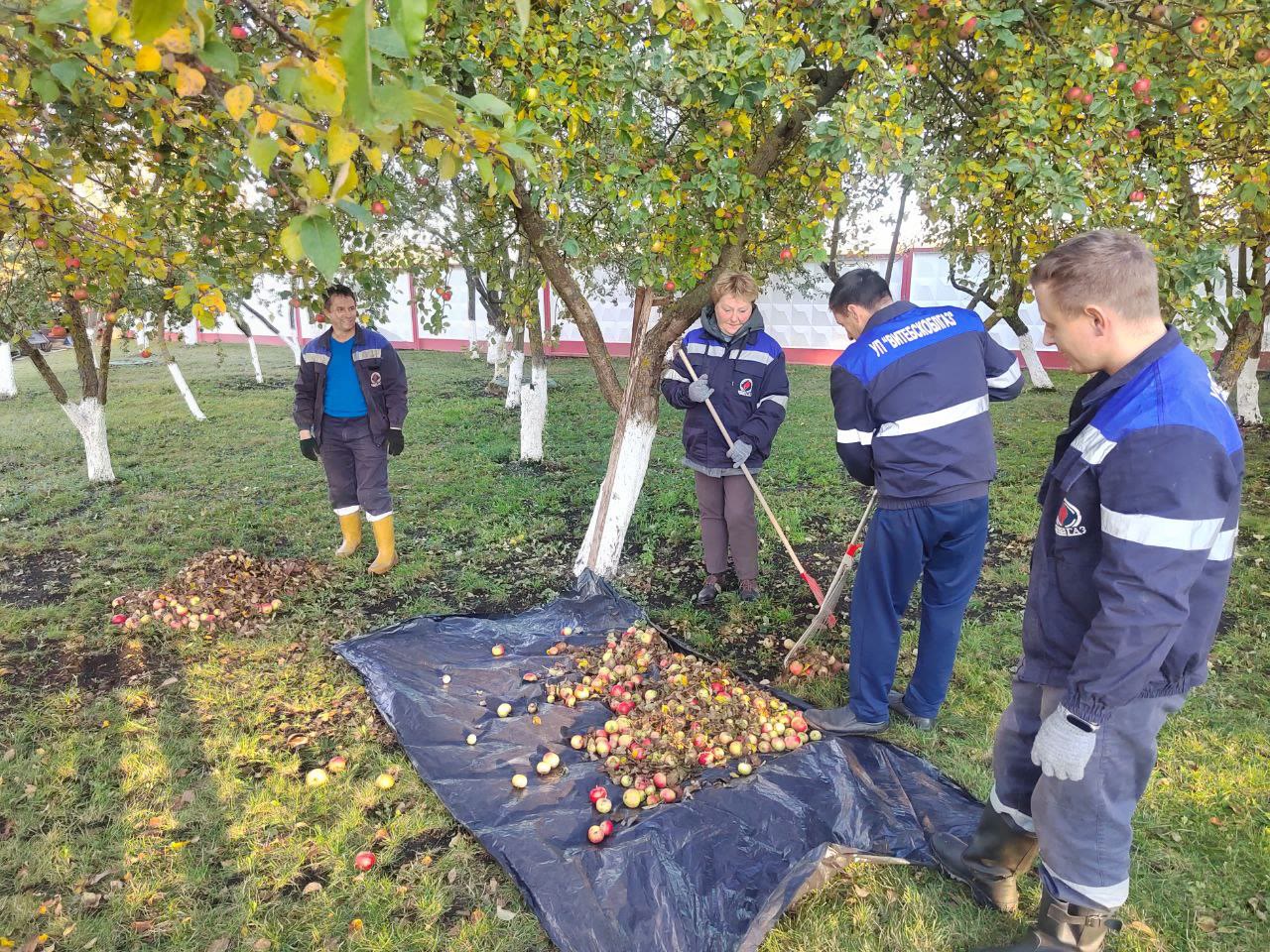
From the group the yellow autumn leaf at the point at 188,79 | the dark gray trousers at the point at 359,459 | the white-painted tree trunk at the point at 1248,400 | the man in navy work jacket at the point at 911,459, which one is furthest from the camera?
the white-painted tree trunk at the point at 1248,400

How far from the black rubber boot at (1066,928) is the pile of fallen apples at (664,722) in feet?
3.37

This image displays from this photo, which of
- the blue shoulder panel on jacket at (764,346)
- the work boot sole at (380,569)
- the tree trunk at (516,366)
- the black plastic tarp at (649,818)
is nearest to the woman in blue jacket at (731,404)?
the blue shoulder panel on jacket at (764,346)

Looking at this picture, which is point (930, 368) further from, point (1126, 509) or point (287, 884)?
point (287, 884)

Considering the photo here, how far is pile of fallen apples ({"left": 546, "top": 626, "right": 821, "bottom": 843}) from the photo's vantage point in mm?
2775

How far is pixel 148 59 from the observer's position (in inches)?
48.3

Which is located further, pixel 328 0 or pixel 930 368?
pixel 930 368

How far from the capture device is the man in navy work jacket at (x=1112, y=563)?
169 centimetres

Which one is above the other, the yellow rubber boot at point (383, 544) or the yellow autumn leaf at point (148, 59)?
the yellow autumn leaf at point (148, 59)

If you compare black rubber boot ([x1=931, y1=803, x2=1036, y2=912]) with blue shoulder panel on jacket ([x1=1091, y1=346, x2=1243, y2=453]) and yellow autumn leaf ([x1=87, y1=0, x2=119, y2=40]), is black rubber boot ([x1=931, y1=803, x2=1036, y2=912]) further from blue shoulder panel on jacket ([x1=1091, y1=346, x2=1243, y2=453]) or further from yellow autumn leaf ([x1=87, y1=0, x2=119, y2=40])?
yellow autumn leaf ([x1=87, y1=0, x2=119, y2=40])

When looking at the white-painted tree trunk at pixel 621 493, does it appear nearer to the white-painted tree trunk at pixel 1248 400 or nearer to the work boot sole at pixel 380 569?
the work boot sole at pixel 380 569

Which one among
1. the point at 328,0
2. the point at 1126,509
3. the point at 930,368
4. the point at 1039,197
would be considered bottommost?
the point at 1126,509

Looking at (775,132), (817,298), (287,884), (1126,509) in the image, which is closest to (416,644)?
(287,884)

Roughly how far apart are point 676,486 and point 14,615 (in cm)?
513

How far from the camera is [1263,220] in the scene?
4379 mm
